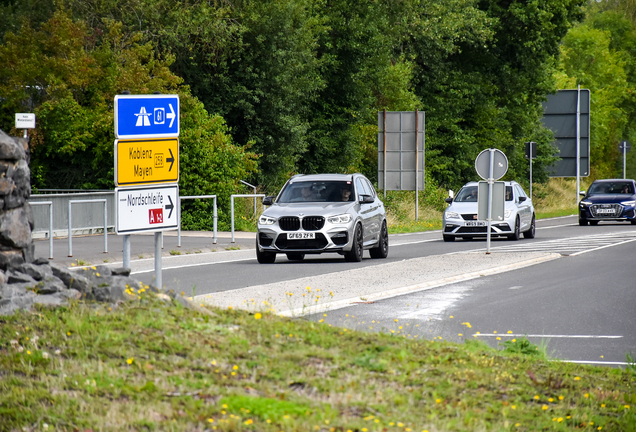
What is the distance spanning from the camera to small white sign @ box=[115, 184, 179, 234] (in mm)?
9078

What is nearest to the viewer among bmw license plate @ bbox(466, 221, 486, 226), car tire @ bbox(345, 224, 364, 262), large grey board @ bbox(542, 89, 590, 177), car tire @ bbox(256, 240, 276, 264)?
car tire @ bbox(345, 224, 364, 262)

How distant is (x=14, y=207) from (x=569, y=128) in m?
46.4

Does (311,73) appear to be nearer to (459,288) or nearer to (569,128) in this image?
(569,128)

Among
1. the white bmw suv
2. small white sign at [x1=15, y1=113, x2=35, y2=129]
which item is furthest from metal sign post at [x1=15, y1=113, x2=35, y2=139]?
the white bmw suv

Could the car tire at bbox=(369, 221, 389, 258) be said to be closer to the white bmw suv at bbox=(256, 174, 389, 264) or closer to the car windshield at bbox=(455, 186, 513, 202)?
the white bmw suv at bbox=(256, 174, 389, 264)

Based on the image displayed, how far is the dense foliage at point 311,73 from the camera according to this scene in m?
30.2

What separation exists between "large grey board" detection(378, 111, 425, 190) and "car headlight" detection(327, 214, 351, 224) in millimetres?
19294

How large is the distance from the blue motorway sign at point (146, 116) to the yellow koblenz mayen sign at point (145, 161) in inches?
2.7

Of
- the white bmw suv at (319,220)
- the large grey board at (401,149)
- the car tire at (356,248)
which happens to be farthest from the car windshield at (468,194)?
the car tire at (356,248)

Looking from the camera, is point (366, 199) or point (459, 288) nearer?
point (459, 288)

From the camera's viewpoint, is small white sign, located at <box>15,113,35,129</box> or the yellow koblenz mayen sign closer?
the yellow koblenz mayen sign

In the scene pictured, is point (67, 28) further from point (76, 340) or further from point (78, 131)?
point (76, 340)

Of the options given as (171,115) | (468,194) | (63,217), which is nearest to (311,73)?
(468,194)

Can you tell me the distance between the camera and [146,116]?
934 centimetres
